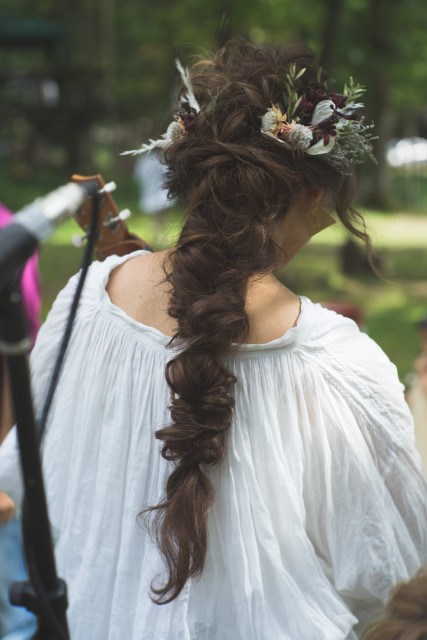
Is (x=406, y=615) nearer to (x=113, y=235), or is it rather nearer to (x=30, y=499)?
(x=30, y=499)

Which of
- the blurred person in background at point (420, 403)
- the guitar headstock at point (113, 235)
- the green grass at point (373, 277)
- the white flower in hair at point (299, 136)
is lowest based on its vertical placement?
the green grass at point (373, 277)

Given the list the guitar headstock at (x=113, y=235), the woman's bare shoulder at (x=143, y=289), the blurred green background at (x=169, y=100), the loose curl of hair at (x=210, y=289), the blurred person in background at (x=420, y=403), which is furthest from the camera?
the blurred green background at (x=169, y=100)

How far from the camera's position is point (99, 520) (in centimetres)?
151

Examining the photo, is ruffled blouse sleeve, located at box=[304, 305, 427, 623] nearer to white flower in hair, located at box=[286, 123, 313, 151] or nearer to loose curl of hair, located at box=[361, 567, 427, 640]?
loose curl of hair, located at box=[361, 567, 427, 640]

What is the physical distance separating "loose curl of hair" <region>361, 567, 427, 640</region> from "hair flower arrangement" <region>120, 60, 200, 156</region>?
103cm

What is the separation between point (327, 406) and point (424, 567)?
0.37m

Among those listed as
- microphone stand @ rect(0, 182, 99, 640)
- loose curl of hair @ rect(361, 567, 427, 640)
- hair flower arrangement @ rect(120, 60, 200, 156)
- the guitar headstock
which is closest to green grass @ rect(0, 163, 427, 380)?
the guitar headstock

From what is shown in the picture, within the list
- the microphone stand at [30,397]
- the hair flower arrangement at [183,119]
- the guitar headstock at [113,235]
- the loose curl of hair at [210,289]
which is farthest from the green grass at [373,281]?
the microphone stand at [30,397]

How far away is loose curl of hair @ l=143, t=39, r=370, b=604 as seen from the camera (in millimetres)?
1353

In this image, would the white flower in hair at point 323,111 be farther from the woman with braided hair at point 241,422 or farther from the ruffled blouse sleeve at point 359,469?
the ruffled blouse sleeve at point 359,469

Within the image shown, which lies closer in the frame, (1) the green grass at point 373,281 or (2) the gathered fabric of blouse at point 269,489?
Result: (2) the gathered fabric of blouse at point 269,489

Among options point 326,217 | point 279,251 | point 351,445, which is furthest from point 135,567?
point 326,217

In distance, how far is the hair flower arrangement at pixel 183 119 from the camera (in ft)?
4.96

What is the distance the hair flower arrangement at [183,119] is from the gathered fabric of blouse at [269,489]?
397mm
